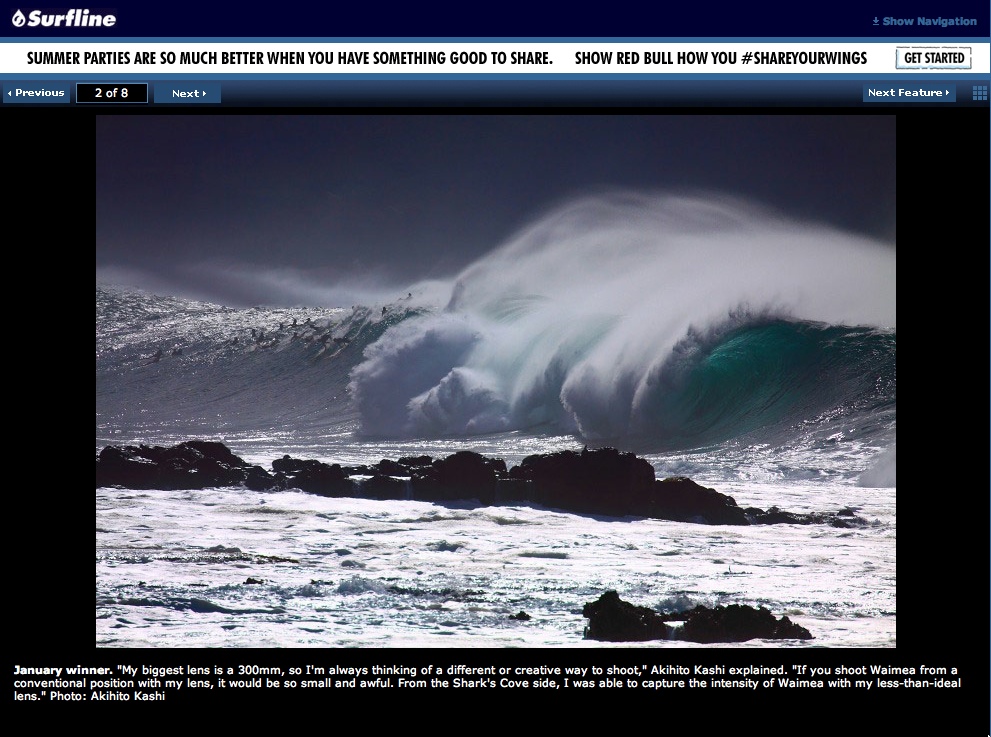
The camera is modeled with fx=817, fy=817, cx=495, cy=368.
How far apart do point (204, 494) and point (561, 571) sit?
3.40 m

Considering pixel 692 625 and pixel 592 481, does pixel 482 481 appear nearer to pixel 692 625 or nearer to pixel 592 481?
pixel 592 481

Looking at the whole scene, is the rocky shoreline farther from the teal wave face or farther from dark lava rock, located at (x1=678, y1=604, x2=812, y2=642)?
the teal wave face

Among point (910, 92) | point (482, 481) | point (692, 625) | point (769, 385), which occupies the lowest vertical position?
point (692, 625)

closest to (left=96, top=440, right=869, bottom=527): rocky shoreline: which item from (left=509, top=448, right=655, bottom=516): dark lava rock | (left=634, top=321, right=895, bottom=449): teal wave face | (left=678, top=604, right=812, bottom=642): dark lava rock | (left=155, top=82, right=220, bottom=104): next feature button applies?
(left=509, top=448, right=655, bottom=516): dark lava rock

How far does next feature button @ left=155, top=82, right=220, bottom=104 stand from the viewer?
155 inches

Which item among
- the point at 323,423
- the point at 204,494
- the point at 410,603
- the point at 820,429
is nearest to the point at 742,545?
the point at 410,603

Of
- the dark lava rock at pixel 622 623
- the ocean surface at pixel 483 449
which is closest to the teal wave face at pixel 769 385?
the ocean surface at pixel 483 449

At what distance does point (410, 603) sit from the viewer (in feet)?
16.6

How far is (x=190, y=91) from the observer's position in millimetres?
3943

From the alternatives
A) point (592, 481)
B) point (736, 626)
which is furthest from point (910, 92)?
point (592, 481)
